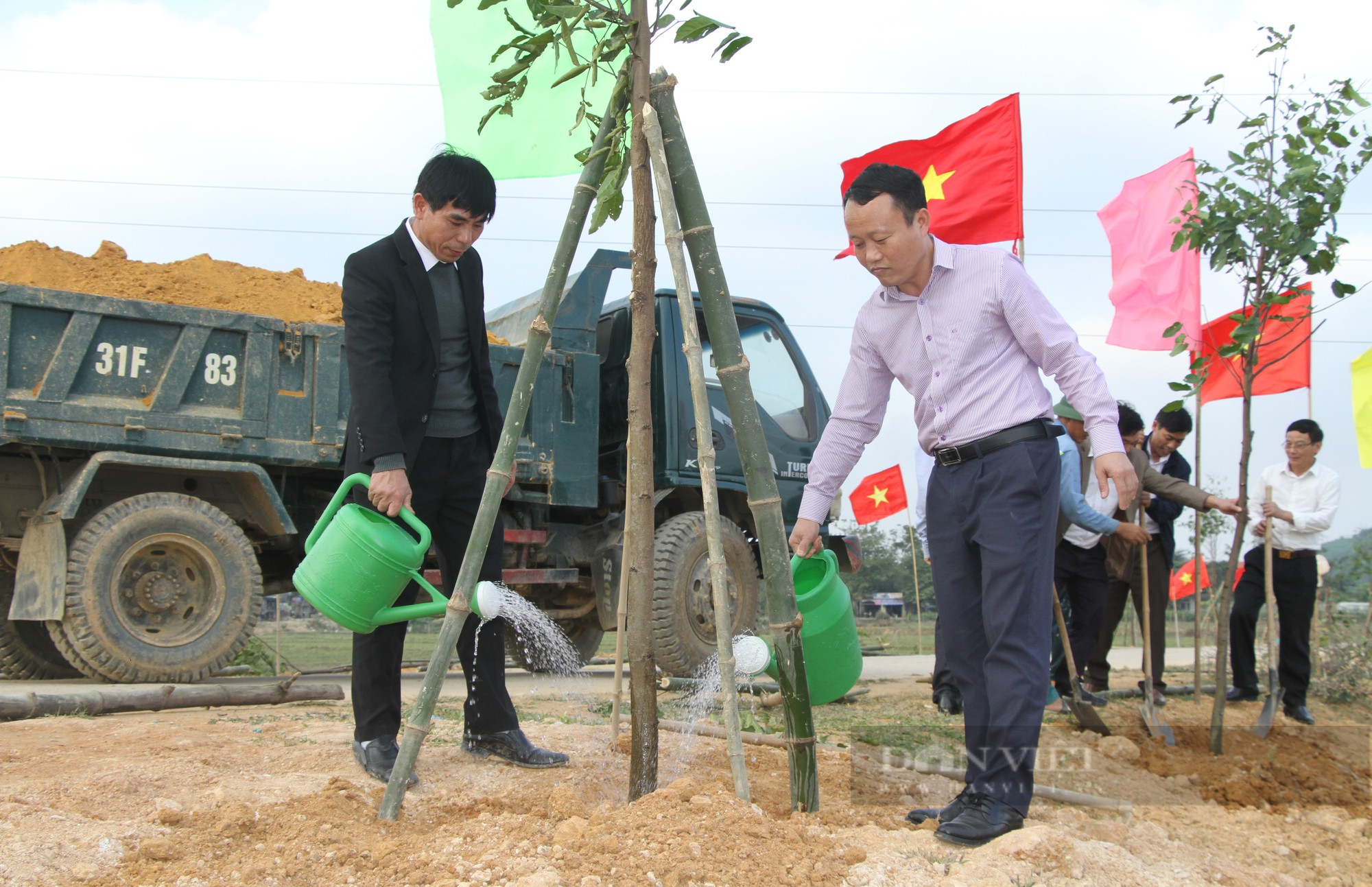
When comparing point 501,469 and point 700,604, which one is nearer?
point 501,469

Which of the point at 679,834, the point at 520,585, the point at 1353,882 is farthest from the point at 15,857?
the point at 520,585

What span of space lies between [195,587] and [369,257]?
357 cm

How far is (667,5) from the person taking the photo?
8.98 feet

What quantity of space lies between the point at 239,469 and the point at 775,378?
3.67 metres

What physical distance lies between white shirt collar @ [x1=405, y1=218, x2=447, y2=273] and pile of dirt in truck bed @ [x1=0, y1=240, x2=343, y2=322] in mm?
2524

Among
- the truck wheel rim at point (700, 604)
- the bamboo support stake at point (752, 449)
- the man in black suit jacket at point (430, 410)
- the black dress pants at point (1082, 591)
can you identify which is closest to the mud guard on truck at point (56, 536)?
the truck wheel rim at point (700, 604)

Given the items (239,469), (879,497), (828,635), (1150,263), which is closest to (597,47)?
(828,635)

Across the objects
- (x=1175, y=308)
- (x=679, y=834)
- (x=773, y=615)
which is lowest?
(x=679, y=834)

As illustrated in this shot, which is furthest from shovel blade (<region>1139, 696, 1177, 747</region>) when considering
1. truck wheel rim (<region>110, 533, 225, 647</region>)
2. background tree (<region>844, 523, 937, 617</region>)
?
background tree (<region>844, 523, 937, 617</region>)

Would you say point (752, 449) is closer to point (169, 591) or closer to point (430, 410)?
point (430, 410)

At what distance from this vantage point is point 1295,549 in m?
5.94

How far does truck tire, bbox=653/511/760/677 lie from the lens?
654 cm

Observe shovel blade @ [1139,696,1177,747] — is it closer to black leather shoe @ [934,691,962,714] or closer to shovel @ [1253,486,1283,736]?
shovel @ [1253,486,1283,736]

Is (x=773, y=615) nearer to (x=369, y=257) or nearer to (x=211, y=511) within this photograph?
(x=369, y=257)
